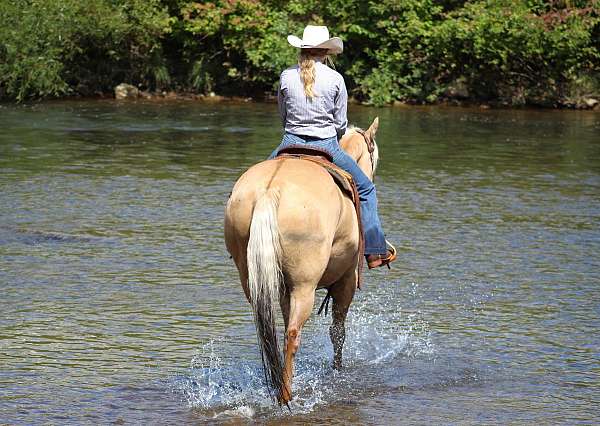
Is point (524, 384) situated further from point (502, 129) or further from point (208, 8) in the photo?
point (208, 8)

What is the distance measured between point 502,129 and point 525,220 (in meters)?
10.2

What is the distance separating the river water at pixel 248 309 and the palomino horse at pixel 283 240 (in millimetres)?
423

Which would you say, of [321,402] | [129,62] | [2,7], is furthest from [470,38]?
[321,402]

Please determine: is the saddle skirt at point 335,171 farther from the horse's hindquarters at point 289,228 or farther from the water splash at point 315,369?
the water splash at point 315,369

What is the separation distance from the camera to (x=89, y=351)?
7.09 meters

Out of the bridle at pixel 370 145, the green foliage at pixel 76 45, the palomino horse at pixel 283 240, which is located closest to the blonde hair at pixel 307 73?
the palomino horse at pixel 283 240

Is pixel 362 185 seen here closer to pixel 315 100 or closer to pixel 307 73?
pixel 315 100

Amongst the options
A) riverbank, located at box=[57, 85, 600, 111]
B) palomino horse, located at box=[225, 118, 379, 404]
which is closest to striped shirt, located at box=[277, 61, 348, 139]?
palomino horse, located at box=[225, 118, 379, 404]

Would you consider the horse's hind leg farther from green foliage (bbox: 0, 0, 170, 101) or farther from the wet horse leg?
green foliage (bbox: 0, 0, 170, 101)

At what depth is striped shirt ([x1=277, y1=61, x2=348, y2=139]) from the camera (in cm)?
663

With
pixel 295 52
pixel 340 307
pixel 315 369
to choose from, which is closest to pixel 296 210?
pixel 340 307

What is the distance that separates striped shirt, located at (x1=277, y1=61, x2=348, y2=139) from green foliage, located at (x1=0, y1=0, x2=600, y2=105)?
66.0 feet

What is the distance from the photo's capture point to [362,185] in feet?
22.7

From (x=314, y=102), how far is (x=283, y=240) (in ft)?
3.85
